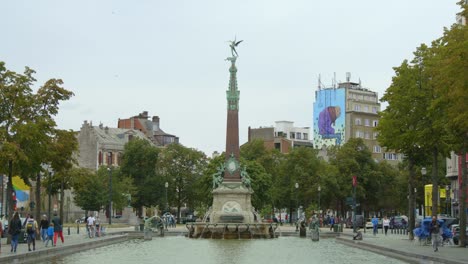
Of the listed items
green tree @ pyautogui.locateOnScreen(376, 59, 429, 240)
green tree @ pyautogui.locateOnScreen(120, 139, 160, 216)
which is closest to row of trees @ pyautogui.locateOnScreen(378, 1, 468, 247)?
green tree @ pyautogui.locateOnScreen(376, 59, 429, 240)

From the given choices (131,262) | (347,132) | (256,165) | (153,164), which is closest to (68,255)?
(131,262)

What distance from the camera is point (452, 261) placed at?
29469mm

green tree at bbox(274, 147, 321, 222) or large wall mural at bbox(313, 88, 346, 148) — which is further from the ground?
large wall mural at bbox(313, 88, 346, 148)

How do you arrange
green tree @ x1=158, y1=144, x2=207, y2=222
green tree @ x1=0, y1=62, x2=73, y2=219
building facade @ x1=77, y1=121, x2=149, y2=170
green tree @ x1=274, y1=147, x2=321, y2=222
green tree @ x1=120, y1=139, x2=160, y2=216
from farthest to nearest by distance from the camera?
building facade @ x1=77, y1=121, x2=149, y2=170 → green tree @ x1=158, y1=144, x2=207, y2=222 → green tree @ x1=120, y1=139, x2=160, y2=216 → green tree @ x1=274, y1=147, x2=321, y2=222 → green tree @ x1=0, y1=62, x2=73, y2=219

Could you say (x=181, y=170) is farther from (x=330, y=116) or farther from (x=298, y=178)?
(x=330, y=116)

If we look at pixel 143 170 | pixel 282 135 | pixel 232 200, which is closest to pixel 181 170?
pixel 143 170

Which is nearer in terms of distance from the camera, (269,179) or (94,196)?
(94,196)

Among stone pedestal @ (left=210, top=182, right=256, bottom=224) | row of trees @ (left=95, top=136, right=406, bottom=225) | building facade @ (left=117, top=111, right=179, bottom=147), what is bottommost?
stone pedestal @ (left=210, top=182, right=256, bottom=224)

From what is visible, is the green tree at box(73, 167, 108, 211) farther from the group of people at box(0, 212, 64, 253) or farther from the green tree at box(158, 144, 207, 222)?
the group of people at box(0, 212, 64, 253)

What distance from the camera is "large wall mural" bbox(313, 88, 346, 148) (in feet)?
492

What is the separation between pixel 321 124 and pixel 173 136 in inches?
1092

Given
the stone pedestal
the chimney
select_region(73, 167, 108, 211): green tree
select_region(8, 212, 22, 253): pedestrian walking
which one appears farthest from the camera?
the chimney

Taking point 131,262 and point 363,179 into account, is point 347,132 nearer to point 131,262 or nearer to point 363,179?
point 363,179

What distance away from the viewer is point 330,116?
497 ft
